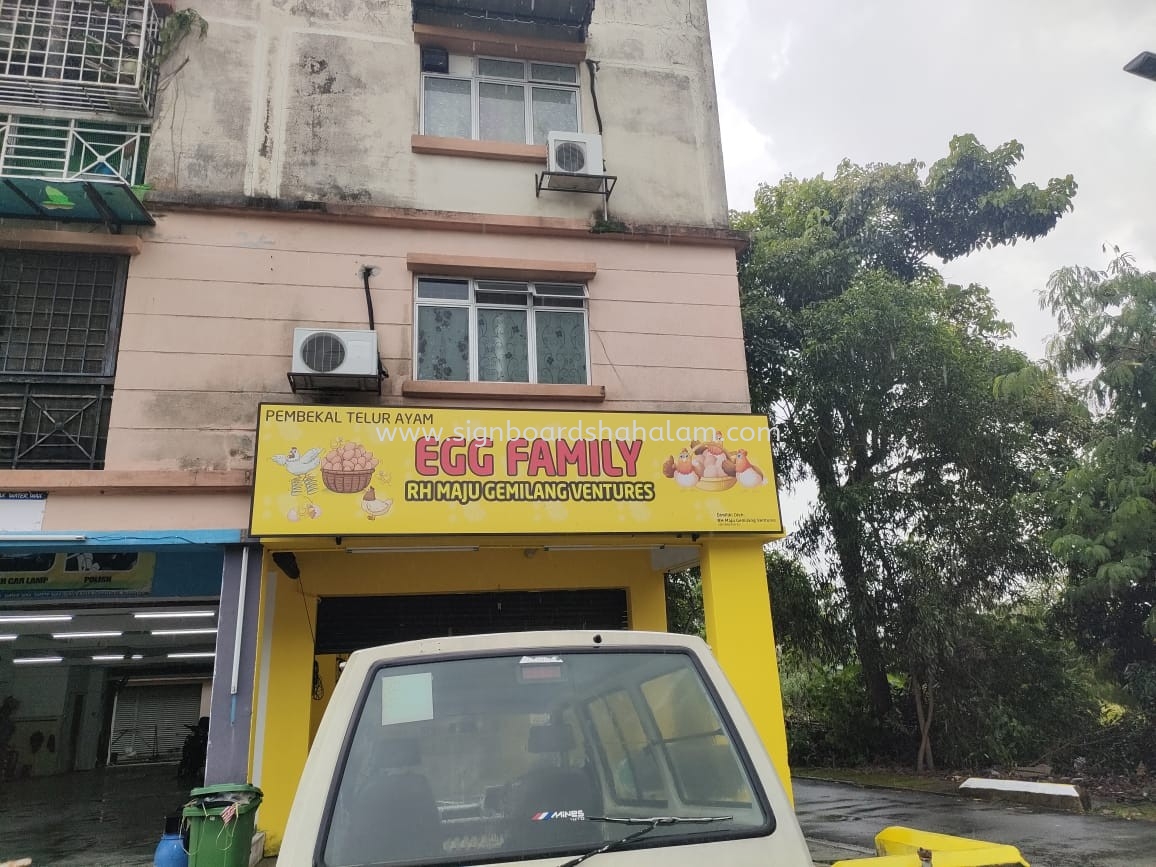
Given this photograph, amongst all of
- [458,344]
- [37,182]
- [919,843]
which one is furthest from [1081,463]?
[37,182]

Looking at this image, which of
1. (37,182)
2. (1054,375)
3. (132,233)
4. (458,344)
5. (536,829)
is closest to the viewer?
(536,829)

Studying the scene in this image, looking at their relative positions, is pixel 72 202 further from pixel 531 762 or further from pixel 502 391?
pixel 531 762

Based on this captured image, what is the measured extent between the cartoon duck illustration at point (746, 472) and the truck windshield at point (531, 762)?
17.2ft

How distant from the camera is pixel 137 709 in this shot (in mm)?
21312

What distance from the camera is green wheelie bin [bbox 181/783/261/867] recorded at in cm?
553

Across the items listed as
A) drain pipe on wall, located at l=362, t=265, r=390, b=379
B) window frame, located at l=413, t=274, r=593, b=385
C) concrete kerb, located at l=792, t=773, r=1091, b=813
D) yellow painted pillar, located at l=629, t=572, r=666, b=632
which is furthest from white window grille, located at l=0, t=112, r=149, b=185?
concrete kerb, located at l=792, t=773, r=1091, b=813

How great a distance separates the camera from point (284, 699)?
752cm

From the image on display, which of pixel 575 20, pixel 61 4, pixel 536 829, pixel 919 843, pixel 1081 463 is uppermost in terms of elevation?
pixel 575 20

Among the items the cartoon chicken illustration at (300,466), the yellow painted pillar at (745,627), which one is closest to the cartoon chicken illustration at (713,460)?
the yellow painted pillar at (745,627)

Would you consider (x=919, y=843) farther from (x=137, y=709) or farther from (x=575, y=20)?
(x=137, y=709)

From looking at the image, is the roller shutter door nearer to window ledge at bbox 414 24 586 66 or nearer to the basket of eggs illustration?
the basket of eggs illustration

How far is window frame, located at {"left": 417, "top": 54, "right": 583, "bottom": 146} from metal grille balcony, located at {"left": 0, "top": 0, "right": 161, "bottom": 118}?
113 inches

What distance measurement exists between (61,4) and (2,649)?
1218 centimetres

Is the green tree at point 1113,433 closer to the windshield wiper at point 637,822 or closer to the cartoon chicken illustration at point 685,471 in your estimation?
the cartoon chicken illustration at point 685,471
